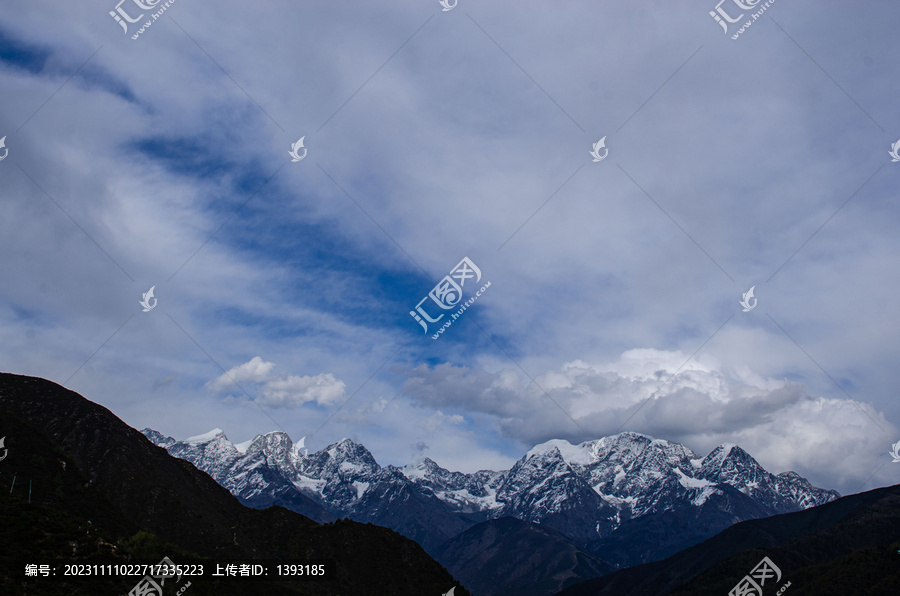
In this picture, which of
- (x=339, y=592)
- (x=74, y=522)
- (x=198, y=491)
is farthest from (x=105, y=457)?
(x=74, y=522)

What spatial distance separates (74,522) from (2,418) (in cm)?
8138

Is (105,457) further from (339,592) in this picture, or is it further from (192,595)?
(192,595)

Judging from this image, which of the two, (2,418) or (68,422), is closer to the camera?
(2,418)

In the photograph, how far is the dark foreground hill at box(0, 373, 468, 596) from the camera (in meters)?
77.8

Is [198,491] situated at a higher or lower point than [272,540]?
higher

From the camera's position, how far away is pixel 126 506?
157m

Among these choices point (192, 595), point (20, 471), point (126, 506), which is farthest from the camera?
point (126, 506)

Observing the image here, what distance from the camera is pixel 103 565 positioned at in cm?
7844

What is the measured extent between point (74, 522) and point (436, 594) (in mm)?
136215

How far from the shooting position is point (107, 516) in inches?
5177

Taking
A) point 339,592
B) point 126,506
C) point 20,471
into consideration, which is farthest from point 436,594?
point 20,471

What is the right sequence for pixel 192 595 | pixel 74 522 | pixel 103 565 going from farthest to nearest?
pixel 192 595, pixel 74 522, pixel 103 565

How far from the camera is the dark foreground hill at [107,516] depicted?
3063 inches

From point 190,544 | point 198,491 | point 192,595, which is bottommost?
point 192,595
